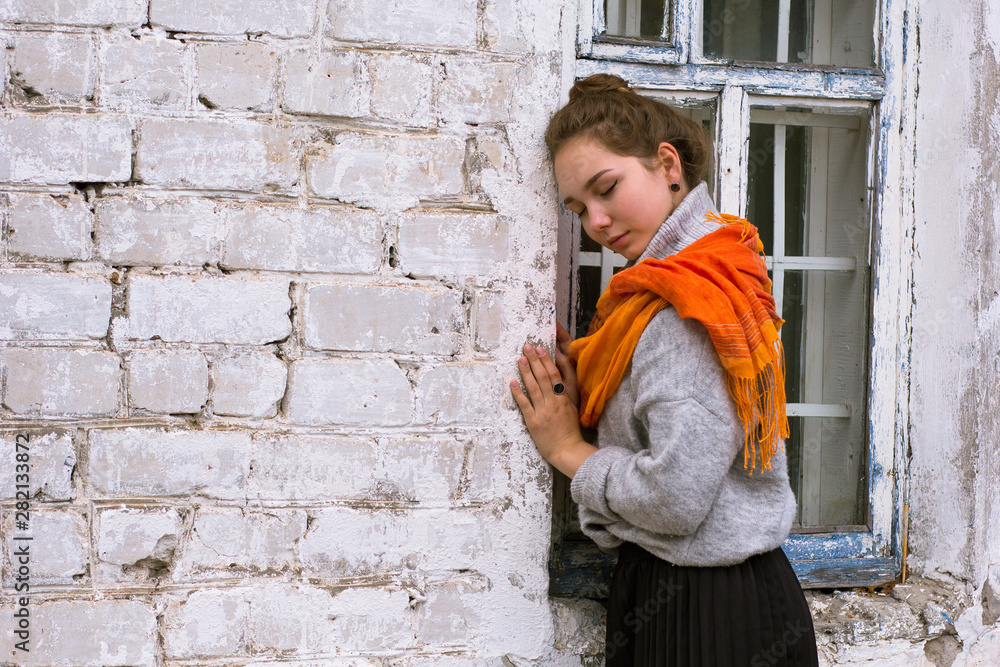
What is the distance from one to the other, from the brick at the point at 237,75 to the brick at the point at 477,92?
1.11ft

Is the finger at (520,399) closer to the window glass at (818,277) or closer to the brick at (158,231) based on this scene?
the brick at (158,231)

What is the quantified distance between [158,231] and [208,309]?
18cm

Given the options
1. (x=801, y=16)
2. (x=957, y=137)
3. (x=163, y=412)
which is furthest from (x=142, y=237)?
(x=957, y=137)

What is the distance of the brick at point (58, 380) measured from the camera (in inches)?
51.6

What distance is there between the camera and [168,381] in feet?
4.38

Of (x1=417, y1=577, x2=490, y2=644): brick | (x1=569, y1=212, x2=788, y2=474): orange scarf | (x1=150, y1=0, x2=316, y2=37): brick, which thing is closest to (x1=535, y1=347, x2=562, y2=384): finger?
(x1=569, y1=212, x2=788, y2=474): orange scarf

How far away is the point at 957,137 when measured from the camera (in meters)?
1.67

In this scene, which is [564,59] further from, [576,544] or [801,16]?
[576,544]

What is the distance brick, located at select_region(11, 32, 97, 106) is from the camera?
1.30m

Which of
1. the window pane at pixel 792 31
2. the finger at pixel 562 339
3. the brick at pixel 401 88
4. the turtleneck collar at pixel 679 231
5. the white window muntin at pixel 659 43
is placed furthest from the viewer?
the window pane at pixel 792 31

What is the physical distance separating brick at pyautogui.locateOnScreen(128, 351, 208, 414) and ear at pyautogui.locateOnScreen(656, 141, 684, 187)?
97 centimetres

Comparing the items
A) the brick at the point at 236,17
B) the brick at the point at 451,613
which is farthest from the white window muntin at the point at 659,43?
the brick at the point at 451,613

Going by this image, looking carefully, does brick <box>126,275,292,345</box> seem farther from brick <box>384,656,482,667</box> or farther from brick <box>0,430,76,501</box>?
brick <box>384,656,482,667</box>

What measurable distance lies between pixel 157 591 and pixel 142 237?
2.27 feet
